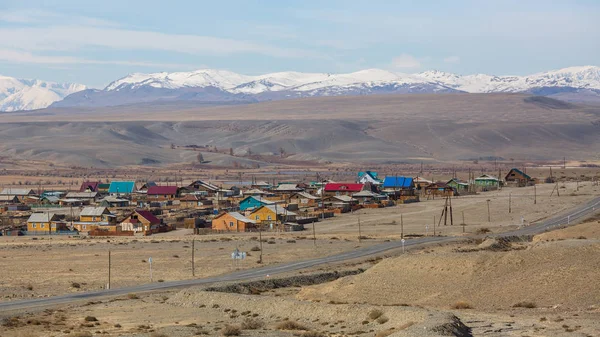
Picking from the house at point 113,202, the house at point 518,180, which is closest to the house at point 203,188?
the house at point 113,202

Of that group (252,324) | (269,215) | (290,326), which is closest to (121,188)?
(269,215)

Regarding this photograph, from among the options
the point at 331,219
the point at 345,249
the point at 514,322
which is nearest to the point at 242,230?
the point at 331,219

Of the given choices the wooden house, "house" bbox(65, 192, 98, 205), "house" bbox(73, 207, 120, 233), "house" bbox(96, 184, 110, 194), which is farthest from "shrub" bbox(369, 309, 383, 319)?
"house" bbox(96, 184, 110, 194)

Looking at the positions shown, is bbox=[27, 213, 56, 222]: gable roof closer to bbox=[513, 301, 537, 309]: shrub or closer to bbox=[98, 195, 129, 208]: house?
bbox=[98, 195, 129, 208]: house

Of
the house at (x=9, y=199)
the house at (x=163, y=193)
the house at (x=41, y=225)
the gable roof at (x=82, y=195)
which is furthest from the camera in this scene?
the house at (x=163, y=193)

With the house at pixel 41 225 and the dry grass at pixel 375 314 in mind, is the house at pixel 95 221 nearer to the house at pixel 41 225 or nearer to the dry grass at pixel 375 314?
the house at pixel 41 225

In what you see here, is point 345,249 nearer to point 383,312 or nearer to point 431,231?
point 431,231

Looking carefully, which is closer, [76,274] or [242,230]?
[76,274]
